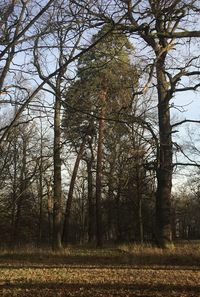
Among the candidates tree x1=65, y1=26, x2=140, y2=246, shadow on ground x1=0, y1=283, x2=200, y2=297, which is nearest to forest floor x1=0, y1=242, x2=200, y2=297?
shadow on ground x1=0, y1=283, x2=200, y2=297

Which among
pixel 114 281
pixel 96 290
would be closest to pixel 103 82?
pixel 114 281

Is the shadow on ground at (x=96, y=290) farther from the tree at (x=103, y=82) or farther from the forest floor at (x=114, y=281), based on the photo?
the tree at (x=103, y=82)

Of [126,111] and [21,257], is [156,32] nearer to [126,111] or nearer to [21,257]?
[126,111]

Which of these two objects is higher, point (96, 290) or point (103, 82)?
point (103, 82)

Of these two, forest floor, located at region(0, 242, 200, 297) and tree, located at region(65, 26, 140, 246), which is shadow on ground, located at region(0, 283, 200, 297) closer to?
forest floor, located at region(0, 242, 200, 297)

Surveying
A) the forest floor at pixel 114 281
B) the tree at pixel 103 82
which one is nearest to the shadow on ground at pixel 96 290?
the forest floor at pixel 114 281

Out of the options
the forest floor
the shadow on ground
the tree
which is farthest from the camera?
the forest floor

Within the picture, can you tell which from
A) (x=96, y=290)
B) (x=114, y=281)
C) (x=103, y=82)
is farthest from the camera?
(x=103, y=82)

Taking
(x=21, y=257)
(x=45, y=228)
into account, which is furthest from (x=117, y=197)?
(x=21, y=257)

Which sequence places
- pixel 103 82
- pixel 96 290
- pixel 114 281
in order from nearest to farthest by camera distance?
pixel 96 290 → pixel 114 281 → pixel 103 82

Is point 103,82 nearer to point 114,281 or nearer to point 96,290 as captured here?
point 114,281

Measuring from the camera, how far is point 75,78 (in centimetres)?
886

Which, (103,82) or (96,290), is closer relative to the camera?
(96,290)

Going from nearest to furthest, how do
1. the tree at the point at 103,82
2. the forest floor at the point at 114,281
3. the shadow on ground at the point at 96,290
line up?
1. the tree at the point at 103,82
2. the shadow on ground at the point at 96,290
3. the forest floor at the point at 114,281
